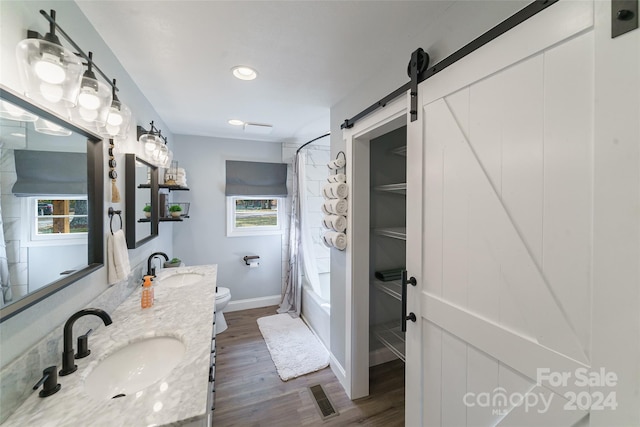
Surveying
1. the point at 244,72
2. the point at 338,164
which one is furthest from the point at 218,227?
the point at 244,72

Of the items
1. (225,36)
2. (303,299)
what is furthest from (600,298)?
(303,299)

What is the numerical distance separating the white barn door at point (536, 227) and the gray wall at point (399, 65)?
116mm

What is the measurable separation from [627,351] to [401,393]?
1.82 meters

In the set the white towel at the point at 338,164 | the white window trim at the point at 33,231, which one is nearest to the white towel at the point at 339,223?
the white towel at the point at 338,164

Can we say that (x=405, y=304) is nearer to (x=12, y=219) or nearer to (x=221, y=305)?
(x=12, y=219)

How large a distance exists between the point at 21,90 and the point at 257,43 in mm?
988

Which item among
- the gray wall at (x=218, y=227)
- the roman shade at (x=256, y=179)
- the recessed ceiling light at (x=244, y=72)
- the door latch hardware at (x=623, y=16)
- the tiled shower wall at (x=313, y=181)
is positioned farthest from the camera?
the tiled shower wall at (x=313, y=181)

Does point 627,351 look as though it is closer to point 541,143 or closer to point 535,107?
point 541,143

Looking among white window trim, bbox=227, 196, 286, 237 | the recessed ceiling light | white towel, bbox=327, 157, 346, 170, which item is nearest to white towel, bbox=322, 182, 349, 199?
white towel, bbox=327, 157, 346, 170

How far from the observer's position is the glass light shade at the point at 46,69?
71 centimetres

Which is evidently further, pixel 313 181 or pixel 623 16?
pixel 313 181

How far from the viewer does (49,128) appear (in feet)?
3.02

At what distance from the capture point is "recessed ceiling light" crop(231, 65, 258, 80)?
157 cm

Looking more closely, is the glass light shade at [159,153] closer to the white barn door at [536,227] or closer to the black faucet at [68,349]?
the black faucet at [68,349]
